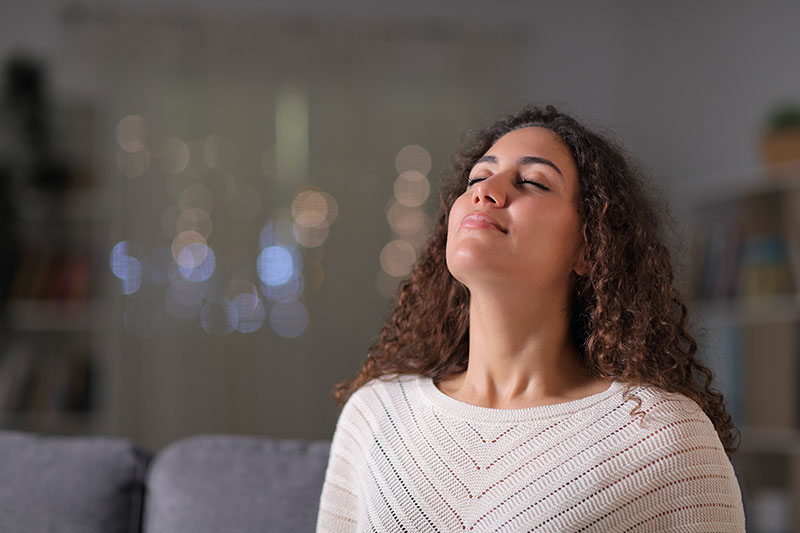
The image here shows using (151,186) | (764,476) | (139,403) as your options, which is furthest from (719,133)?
(139,403)

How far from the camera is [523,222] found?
3.87 feet

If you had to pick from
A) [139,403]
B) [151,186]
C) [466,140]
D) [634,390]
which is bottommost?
[139,403]

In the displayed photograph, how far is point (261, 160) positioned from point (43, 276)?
3.55 feet

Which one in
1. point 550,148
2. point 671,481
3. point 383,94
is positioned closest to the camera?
point 671,481

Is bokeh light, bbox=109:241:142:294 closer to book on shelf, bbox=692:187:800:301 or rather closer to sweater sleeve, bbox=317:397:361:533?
book on shelf, bbox=692:187:800:301

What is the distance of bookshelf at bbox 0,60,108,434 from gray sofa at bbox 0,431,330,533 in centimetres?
212

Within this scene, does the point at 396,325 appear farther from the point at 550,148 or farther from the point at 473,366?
the point at 550,148

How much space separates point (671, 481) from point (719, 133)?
319cm

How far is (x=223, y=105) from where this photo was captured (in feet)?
13.2

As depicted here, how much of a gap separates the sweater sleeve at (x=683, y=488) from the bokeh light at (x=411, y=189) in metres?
3.07

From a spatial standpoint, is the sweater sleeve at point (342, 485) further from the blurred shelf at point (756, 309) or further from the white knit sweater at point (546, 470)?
the blurred shelf at point (756, 309)

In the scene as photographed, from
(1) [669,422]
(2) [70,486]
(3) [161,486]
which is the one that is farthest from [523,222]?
(2) [70,486]

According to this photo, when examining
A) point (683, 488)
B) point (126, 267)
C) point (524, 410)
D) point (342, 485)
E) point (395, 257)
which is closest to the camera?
point (683, 488)

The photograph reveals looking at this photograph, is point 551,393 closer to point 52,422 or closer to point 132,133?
point 52,422
